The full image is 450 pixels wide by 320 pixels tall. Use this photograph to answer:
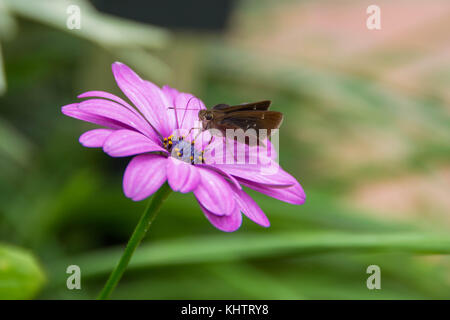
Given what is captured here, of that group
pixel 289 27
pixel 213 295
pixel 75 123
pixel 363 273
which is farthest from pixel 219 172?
pixel 289 27

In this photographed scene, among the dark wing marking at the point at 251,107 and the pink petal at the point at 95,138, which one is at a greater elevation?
the dark wing marking at the point at 251,107

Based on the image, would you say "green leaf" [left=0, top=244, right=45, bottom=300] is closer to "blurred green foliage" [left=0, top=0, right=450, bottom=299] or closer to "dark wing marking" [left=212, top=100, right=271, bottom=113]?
"blurred green foliage" [left=0, top=0, right=450, bottom=299]

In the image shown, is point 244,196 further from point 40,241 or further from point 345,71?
point 345,71

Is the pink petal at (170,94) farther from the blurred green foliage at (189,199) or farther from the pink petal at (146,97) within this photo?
the blurred green foliage at (189,199)

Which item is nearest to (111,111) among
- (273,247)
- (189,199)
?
(273,247)

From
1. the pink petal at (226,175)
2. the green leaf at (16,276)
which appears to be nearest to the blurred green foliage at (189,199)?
the green leaf at (16,276)

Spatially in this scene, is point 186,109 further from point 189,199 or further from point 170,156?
point 189,199
